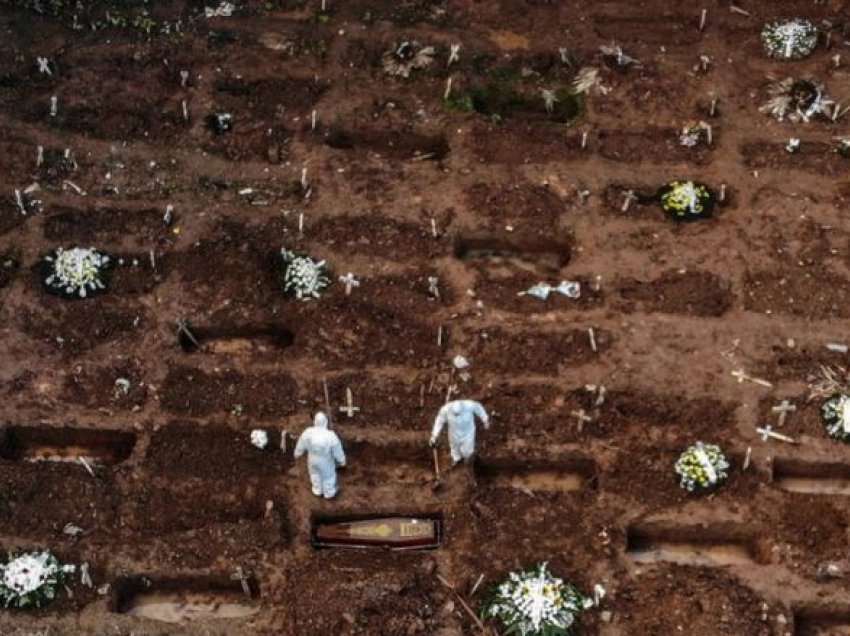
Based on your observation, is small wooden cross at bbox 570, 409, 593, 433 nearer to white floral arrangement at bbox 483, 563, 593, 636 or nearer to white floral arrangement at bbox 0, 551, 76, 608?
white floral arrangement at bbox 483, 563, 593, 636

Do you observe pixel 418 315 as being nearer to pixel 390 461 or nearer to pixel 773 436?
pixel 390 461

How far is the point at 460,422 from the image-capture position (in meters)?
11.5

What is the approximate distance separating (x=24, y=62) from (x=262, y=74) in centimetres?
352

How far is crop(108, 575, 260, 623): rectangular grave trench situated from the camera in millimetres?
11516

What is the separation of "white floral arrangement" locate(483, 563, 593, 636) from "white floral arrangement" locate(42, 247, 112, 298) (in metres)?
6.24

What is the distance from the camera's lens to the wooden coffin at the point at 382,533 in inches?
462

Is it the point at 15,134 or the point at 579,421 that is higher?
the point at 15,134

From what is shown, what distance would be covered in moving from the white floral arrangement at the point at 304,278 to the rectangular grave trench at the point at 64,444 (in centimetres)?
260

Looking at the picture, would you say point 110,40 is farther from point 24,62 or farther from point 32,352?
point 32,352

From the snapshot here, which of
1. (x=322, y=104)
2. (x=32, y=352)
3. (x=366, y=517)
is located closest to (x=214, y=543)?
(x=366, y=517)

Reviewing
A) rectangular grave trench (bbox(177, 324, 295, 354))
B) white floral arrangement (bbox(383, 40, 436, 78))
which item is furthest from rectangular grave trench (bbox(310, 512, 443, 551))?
white floral arrangement (bbox(383, 40, 436, 78))

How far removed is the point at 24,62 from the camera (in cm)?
1623

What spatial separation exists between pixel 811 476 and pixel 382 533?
4857 millimetres

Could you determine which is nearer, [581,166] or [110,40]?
[581,166]
